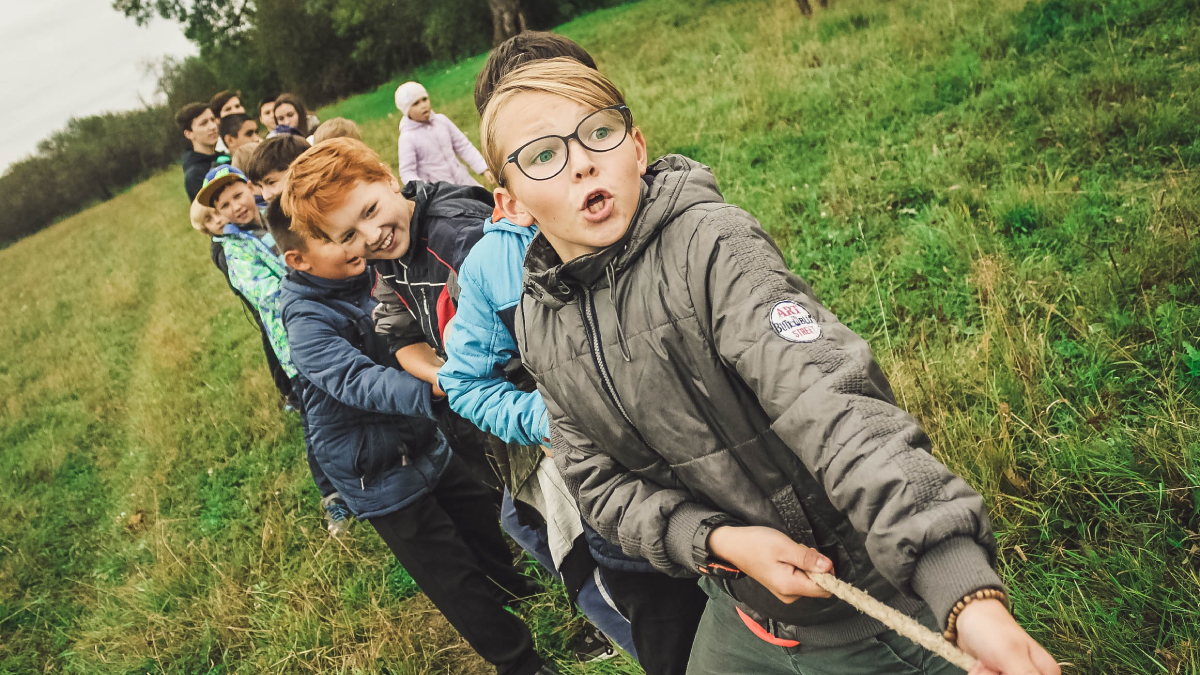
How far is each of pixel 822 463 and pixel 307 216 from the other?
2.24m

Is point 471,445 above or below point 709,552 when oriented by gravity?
below

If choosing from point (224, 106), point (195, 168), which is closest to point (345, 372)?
point (195, 168)

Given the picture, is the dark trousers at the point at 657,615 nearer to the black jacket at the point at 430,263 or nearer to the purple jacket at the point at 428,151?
the black jacket at the point at 430,263

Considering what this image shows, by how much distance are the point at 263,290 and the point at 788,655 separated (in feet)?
11.5

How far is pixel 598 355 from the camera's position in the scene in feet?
4.72

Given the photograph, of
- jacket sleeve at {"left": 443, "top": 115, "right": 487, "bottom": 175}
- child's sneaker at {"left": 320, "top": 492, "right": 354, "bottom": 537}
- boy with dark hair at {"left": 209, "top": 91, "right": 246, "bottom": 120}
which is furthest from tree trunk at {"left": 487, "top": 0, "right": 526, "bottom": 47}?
child's sneaker at {"left": 320, "top": 492, "right": 354, "bottom": 537}

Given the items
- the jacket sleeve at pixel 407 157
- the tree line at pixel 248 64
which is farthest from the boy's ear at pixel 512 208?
the tree line at pixel 248 64

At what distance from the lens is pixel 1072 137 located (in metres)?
4.06

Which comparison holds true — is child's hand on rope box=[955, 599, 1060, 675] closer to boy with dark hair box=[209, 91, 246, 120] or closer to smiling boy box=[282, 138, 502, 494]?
smiling boy box=[282, 138, 502, 494]

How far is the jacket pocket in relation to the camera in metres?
3.02

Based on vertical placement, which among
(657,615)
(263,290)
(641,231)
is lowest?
(657,615)

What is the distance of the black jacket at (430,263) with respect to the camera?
2.41 metres

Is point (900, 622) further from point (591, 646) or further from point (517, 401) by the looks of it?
point (591, 646)

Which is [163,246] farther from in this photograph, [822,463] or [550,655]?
[822,463]
